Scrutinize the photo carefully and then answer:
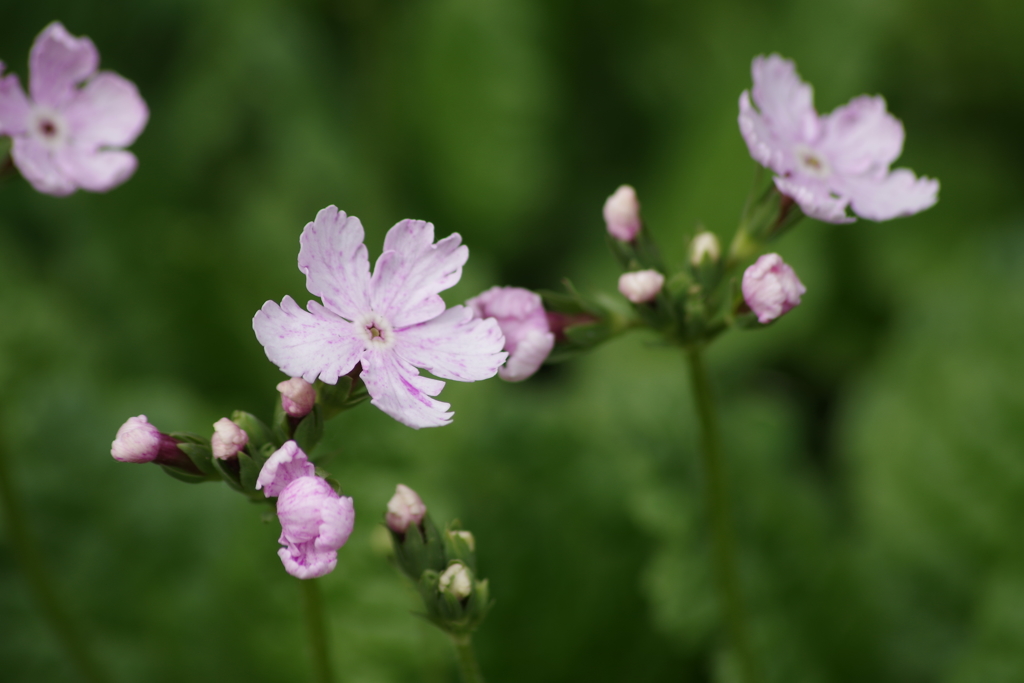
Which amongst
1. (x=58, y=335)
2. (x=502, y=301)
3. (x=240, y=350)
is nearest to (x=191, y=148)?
(x=240, y=350)

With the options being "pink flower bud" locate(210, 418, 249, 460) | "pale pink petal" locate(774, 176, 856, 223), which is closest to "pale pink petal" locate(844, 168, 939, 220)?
"pale pink petal" locate(774, 176, 856, 223)

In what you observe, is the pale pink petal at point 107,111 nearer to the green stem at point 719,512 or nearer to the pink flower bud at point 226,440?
the pink flower bud at point 226,440

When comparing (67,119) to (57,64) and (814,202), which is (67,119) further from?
(814,202)

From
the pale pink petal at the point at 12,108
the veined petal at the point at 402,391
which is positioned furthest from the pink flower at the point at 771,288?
the pale pink petal at the point at 12,108

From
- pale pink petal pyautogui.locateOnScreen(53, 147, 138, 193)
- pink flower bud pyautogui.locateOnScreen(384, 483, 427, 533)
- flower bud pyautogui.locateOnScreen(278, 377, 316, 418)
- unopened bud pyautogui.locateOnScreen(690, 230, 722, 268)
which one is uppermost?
pale pink petal pyautogui.locateOnScreen(53, 147, 138, 193)

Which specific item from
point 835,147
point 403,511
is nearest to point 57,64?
point 403,511

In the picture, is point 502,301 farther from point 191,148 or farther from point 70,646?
point 191,148

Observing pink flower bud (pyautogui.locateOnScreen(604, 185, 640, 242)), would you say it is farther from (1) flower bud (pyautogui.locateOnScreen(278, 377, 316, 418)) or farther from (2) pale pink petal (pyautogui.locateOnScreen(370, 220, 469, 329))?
(1) flower bud (pyautogui.locateOnScreen(278, 377, 316, 418))
